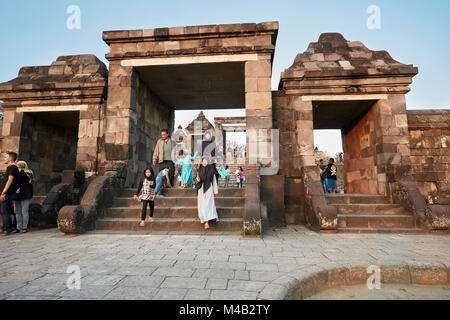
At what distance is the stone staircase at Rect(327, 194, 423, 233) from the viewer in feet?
20.2

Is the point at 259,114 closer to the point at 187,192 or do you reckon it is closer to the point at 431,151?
the point at 187,192

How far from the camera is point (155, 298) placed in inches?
93.4

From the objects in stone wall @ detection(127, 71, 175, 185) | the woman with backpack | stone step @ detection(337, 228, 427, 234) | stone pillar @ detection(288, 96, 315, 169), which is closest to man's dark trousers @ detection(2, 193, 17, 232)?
the woman with backpack

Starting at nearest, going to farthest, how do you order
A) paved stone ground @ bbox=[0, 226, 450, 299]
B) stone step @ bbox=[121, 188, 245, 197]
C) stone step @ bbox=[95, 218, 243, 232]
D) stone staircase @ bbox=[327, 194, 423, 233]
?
paved stone ground @ bbox=[0, 226, 450, 299] < stone step @ bbox=[95, 218, 243, 232] < stone staircase @ bbox=[327, 194, 423, 233] < stone step @ bbox=[121, 188, 245, 197]

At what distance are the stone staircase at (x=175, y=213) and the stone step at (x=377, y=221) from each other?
270 centimetres

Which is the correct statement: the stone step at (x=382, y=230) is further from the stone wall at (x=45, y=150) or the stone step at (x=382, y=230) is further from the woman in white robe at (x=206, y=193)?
the stone wall at (x=45, y=150)

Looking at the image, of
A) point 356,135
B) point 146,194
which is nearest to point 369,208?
A: point 356,135

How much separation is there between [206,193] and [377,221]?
4433mm

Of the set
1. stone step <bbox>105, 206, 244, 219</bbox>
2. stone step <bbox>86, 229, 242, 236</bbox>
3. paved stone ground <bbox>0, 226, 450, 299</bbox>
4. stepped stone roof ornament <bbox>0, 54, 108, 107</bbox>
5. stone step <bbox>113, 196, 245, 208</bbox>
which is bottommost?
paved stone ground <bbox>0, 226, 450, 299</bbox>

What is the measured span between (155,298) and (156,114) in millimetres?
9354

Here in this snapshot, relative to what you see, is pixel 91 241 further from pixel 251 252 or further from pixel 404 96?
pixel 404 96

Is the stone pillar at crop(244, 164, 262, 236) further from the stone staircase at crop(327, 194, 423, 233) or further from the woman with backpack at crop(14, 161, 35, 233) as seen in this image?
the woman with backpack at crop(14, 161, 35, 233)

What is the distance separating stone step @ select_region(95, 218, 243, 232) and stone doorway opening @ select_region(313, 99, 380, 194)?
5.37m

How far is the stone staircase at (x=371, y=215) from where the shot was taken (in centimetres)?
617
